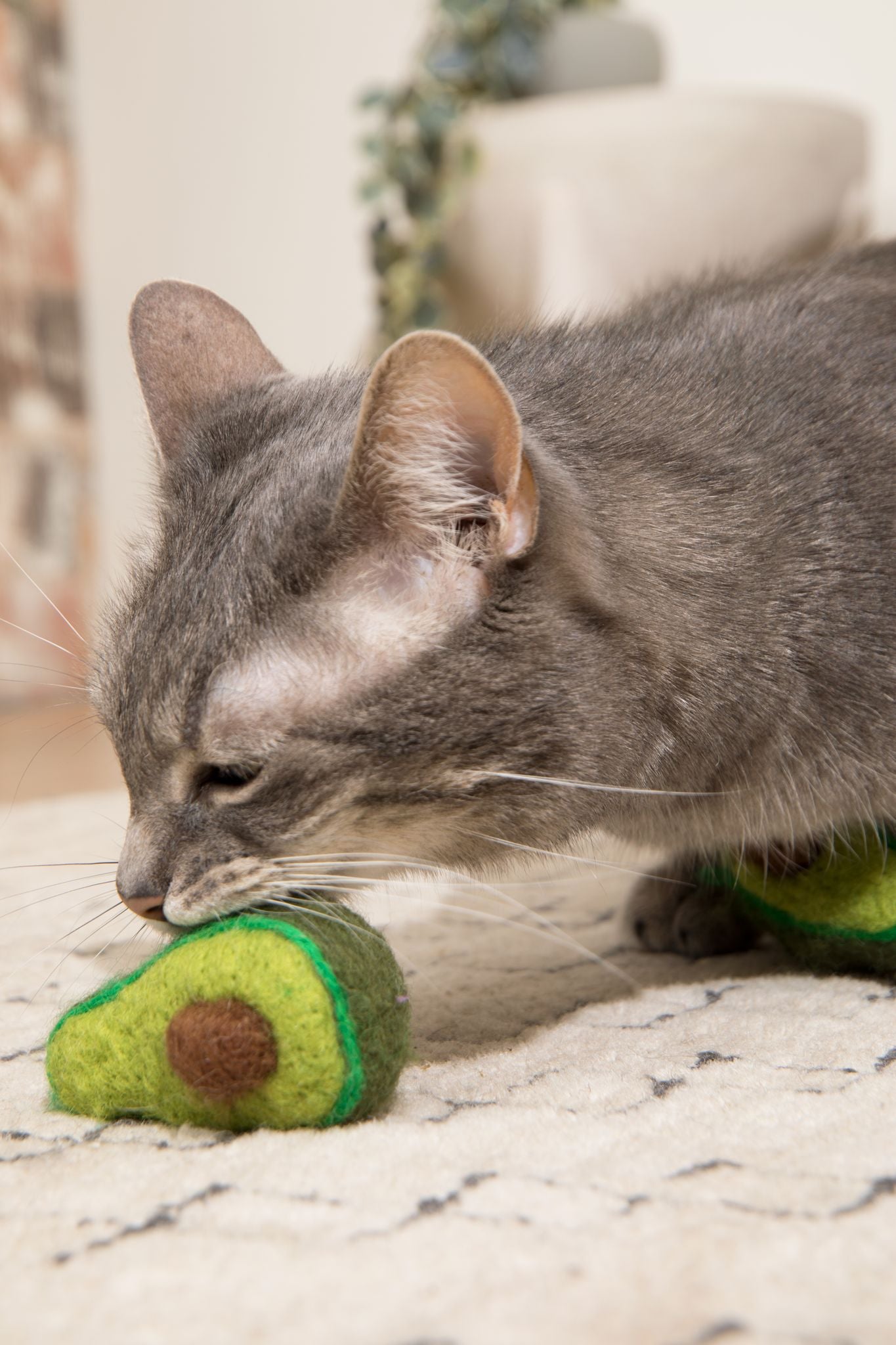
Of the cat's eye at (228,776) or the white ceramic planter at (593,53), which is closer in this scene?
the cat's eye at (228,776)

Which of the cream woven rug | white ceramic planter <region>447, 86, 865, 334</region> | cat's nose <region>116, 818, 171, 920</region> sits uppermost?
white ceramic planter <region>447, 86, 865, 334</region>

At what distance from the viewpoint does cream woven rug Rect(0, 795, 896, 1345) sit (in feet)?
1.90

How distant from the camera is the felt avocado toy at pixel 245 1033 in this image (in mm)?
814

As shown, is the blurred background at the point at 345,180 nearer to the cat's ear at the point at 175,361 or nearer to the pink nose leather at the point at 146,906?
the cat's ear at the point at 175,361

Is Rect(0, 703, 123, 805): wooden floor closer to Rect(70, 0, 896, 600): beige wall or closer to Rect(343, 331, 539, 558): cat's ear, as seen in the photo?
Rect(70, 0, 896, 600): beige wall

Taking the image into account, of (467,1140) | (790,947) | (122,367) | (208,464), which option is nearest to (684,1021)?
(790,947)

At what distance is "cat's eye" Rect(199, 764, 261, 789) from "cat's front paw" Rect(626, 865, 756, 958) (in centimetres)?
54

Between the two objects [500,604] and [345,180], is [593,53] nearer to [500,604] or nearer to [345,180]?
[345,180]

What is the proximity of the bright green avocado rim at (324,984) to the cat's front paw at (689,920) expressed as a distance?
55cm

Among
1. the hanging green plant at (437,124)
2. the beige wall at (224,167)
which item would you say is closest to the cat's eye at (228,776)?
the hanging green plant at (437,124)

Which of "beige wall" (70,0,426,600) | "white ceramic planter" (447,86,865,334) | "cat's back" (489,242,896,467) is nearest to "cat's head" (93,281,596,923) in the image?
"cat's back" (489,242,896,467)

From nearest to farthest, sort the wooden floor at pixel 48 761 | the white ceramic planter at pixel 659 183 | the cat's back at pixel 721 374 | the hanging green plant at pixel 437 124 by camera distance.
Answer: the cat's back at pixel 721 374
the white ceramic planter at pixel 659 183
the wooden floor at pixel 48 761
the hanging green plant at pixel 437 124

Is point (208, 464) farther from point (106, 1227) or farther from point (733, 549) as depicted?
point (106, 1227)

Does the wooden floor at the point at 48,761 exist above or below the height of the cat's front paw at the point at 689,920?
below
